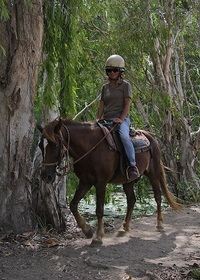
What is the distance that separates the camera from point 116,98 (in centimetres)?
775

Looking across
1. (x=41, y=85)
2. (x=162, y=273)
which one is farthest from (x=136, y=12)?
(x=162, y=273)

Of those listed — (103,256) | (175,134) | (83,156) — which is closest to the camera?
(103,256)

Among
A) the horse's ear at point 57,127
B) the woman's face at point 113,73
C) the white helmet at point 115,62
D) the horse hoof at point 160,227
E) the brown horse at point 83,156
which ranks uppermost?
the white helmet at point 115,62

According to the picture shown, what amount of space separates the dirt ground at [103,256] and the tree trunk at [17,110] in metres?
0.40

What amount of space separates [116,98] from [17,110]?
153 centimetres

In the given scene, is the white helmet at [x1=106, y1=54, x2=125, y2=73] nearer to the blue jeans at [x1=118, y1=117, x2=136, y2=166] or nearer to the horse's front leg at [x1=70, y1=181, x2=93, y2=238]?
the blue jeans at [x1=118, y1=117, x2=136, y2=166]

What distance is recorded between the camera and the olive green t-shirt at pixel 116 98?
7.71 metres

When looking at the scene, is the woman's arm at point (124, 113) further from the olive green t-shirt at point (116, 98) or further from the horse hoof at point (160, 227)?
the horse hoof at point (160, 227)

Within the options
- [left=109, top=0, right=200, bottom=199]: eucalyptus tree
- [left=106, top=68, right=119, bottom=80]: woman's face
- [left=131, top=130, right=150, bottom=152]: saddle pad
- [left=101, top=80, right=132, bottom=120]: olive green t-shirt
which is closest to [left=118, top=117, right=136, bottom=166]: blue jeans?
[left=101, top=80, right=132, bottom=120]: olive green t-shirt

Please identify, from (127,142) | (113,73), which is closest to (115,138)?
(127,142)

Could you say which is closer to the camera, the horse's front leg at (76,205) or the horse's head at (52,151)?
the horse's head at (52,151)

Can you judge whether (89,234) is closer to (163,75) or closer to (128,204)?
(128,204)

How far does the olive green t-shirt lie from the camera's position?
7.71 m

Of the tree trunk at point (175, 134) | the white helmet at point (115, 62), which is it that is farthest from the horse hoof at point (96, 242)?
the tree trunk at point (175, 134)
